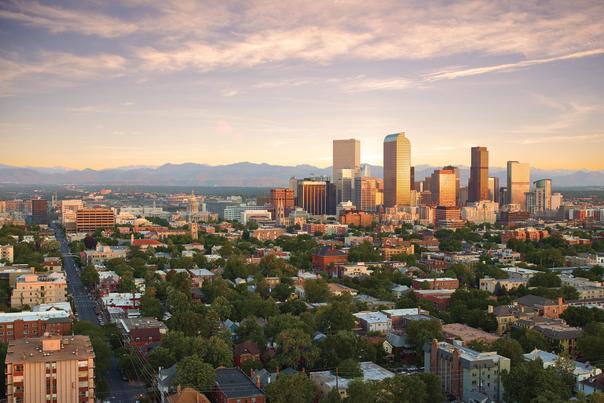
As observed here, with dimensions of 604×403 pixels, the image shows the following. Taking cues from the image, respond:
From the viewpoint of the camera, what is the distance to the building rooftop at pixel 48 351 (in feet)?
65.4

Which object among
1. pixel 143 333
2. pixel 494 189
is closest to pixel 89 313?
pixel 143 333

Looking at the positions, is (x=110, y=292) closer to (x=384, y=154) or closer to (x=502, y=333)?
(x=502, y=333)

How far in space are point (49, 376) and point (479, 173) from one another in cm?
13238

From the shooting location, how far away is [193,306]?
3269 centimetres

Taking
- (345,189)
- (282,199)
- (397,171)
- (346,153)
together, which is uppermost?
(346,153)

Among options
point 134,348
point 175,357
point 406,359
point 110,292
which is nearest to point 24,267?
point 110,292

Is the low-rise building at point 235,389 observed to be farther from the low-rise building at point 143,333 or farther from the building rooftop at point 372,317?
the building rooftop at point 372,317

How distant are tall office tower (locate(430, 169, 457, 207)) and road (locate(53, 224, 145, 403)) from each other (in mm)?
82644

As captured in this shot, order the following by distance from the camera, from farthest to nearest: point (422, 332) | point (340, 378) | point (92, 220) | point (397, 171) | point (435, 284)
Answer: point (397, 171), point (92, 220), point (435, 284), point (422, 332), point (340, 378)

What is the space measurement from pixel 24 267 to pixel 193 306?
61.5 ft

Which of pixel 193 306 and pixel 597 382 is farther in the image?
pixel 193 306

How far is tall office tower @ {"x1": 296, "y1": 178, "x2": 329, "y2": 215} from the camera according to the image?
421 feet

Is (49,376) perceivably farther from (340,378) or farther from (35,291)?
(35,291)

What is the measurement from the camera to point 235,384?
856 inches
